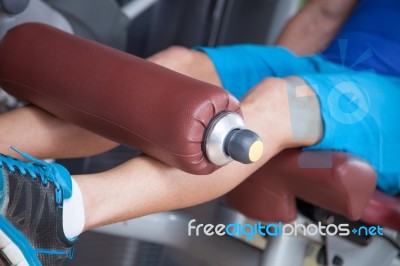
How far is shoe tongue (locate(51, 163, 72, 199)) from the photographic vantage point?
0.76 meters

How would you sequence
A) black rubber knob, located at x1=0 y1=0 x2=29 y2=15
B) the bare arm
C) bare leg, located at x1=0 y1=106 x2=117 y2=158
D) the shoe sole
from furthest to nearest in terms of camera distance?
the bare arm, black rubber knob, located at x1=0 y1=0 x2=29 y2=15, bare leg, located at x1=0 y1=106 x2=117 y2=158, the shoe sole

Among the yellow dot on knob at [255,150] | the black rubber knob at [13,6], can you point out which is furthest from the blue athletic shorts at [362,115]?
the black rubber knob at [13,6]

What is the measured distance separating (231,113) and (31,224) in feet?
0.92

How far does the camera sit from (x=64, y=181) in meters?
0.77

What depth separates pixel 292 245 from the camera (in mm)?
1108

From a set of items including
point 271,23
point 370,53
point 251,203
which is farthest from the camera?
point 271,23

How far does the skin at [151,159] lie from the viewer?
82 centimetres

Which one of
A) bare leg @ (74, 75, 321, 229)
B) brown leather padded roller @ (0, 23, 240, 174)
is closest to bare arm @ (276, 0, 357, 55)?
bare leg @ (74, 75, 321, 229)

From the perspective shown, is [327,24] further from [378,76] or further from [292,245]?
[292,245]

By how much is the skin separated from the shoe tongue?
1.1 inches

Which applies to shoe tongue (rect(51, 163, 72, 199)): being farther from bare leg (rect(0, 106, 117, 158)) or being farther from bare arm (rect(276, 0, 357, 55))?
bare arm (rect(276, 0, 357, 55))

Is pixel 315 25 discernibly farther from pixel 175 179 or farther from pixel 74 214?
pixel 74 214

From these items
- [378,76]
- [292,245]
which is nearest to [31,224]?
[292,245]

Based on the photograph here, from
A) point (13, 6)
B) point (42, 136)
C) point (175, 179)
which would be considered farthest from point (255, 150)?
point (13, 6)
